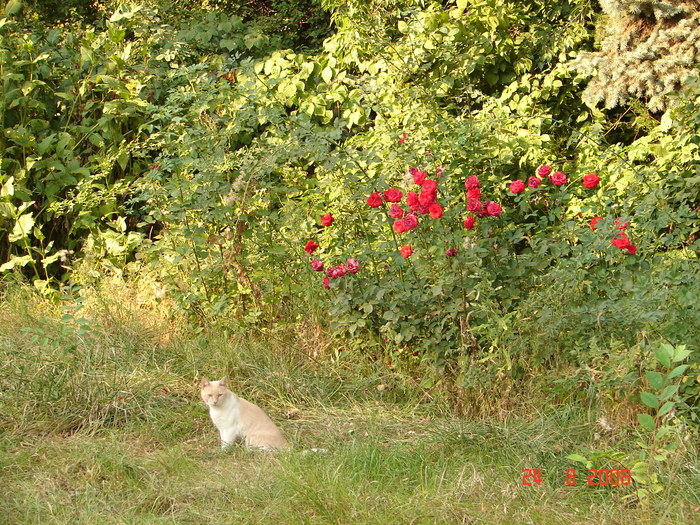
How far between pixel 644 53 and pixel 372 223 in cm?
221

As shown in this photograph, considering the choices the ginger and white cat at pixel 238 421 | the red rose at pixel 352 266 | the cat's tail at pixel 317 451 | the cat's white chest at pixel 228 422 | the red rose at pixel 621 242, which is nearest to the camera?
the cat's tail at pixel 317 451

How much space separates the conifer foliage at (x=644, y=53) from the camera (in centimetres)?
529

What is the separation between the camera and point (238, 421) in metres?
3.93

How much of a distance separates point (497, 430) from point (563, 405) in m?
0.48

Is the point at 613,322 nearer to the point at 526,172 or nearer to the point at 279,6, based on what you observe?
the point at 526,172

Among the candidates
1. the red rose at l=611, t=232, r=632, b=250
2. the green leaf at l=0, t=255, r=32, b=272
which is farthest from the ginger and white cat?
the green leaf at l=0, t=255, r=32, b=272

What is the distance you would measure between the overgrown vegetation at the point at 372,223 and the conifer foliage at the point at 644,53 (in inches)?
0.7

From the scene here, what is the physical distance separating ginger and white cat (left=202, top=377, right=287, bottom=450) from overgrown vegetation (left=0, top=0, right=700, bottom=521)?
0.37 m

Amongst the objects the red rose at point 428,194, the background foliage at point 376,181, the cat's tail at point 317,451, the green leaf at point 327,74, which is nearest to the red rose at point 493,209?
the background foliage at point 376,181

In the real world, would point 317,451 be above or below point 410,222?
below

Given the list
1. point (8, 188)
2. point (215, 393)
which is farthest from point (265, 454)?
point (8, 188)

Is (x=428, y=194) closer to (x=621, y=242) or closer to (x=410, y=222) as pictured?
(x=410, y=222)

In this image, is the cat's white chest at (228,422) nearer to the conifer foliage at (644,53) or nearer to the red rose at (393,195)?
the red rose at (393,195)

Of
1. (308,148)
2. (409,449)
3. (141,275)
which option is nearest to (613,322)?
(409,449)
